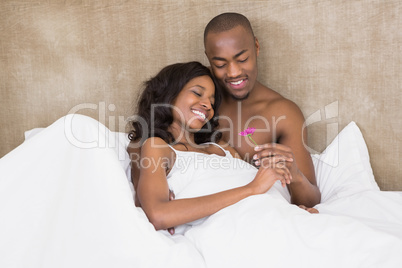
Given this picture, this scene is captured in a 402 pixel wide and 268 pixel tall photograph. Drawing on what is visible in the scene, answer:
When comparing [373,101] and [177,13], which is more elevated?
[177,13]

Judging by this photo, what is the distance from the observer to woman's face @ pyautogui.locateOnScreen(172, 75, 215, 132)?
1644mm

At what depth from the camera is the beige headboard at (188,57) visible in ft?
5.80

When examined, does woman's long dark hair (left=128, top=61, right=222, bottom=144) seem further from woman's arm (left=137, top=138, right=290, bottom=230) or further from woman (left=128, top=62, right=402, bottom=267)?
woman's arm (left=137, top=138, right=290, bottom=230)

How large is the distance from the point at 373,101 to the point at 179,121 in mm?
841

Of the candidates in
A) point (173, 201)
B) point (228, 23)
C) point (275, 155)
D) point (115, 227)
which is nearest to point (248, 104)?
point (228, 23)

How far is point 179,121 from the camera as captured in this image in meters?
1.68

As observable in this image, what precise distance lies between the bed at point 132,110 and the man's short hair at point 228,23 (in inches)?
6.5

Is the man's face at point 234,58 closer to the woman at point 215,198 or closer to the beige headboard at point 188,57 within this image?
the woman at point 215,198

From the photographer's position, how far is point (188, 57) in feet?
6.55

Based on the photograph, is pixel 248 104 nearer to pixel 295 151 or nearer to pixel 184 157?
pixel 295 151

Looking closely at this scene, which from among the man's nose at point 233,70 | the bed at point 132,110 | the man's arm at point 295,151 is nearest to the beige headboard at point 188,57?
the bed at point 132,110

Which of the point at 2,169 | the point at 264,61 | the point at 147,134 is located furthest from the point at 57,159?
the point at 264,61

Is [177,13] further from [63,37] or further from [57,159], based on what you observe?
[57,159]

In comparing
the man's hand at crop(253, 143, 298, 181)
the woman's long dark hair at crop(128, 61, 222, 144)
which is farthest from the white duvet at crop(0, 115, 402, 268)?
the woman's long dark hair at crop(128, 61, 222, 144)
